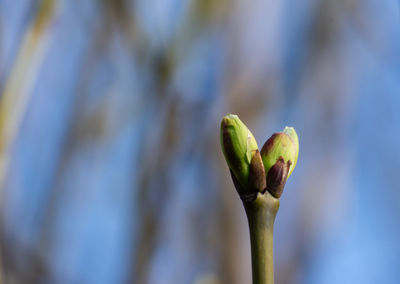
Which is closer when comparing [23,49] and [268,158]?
[268,158]

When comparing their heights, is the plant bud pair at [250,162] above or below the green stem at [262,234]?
above

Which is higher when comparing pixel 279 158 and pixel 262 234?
pixel 279 158

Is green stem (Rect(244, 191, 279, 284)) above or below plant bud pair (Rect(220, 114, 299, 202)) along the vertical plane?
below

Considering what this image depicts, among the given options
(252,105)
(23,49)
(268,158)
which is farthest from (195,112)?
(268,158)

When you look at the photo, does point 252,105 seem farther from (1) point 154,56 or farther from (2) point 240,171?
(2) point 240,171
